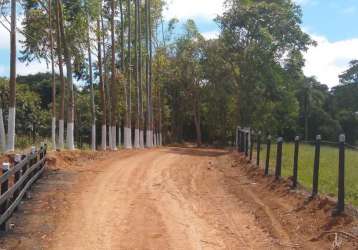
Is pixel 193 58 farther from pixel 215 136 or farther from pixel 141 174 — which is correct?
pixel 141 174

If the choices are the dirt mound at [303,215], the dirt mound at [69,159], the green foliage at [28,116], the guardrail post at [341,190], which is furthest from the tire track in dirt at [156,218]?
the green foliage at [28,116]

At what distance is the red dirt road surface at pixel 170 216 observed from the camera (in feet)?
29.3

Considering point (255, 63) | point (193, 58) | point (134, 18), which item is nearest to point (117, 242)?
point (255, 63)

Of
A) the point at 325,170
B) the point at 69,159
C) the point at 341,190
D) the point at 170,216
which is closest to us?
the point at 341,190

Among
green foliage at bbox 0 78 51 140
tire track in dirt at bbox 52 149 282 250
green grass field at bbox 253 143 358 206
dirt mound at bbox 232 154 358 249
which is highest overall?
green foliage at bbox 0 78 51 140

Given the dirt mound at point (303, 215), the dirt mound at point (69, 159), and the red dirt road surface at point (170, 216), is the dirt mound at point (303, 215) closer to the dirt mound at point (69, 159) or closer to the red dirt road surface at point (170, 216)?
the red dirt road surface at point (170, 216)

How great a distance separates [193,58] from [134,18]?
15.1 m

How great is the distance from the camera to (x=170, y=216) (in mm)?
10930

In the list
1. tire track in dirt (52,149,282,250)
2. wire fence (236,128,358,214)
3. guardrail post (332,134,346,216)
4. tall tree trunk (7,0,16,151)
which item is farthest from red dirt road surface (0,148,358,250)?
tall tree trunk (7,0,16,151)

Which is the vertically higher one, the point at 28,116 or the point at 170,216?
the point at 28,116

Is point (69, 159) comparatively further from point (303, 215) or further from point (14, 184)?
point (303, 215)

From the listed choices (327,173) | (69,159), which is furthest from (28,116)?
(327,173)

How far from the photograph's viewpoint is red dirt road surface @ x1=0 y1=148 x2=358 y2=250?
8.94m

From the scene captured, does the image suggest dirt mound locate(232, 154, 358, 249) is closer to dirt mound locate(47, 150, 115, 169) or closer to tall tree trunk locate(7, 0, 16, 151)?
dirt mound locate(47, 150, 115, 169)
